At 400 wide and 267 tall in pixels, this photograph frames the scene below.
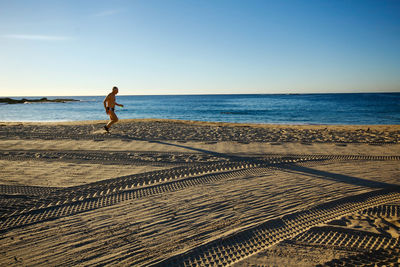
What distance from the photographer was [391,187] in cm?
417

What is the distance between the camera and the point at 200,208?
11.4 ft

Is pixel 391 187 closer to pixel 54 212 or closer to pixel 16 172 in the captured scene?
pixel 54 212

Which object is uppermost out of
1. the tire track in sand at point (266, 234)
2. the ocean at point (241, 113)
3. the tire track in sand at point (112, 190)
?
the ocean at point (241, 113)

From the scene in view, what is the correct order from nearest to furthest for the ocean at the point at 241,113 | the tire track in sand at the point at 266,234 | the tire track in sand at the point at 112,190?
the tire track in sand at the point at 266,234 < the tire track in sand at the point at 112,190 < the ocean at the point at 241,113

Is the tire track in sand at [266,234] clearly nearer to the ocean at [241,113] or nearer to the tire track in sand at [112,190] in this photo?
the tire track in sand at [112,190]

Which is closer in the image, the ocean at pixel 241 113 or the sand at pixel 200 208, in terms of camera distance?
the sand at pixel 200 208

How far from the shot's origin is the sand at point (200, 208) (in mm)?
2488

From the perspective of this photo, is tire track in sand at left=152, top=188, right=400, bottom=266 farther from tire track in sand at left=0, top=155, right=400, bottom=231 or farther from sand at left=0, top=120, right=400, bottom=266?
tire track in sand at left=0, top=155, right=400, bottom=231

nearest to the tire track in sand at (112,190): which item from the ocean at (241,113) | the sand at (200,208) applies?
the sand at (200,208)

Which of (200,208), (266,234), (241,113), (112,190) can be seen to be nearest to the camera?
(266,234)

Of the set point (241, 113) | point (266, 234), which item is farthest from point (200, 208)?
point (241, 113)

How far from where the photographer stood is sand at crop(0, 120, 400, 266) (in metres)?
2.49

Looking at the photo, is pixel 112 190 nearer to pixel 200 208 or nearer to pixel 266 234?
pixel 200 208

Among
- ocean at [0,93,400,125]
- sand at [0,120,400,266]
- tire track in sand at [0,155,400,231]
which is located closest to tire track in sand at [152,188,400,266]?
sand at [0,120,400,266]
